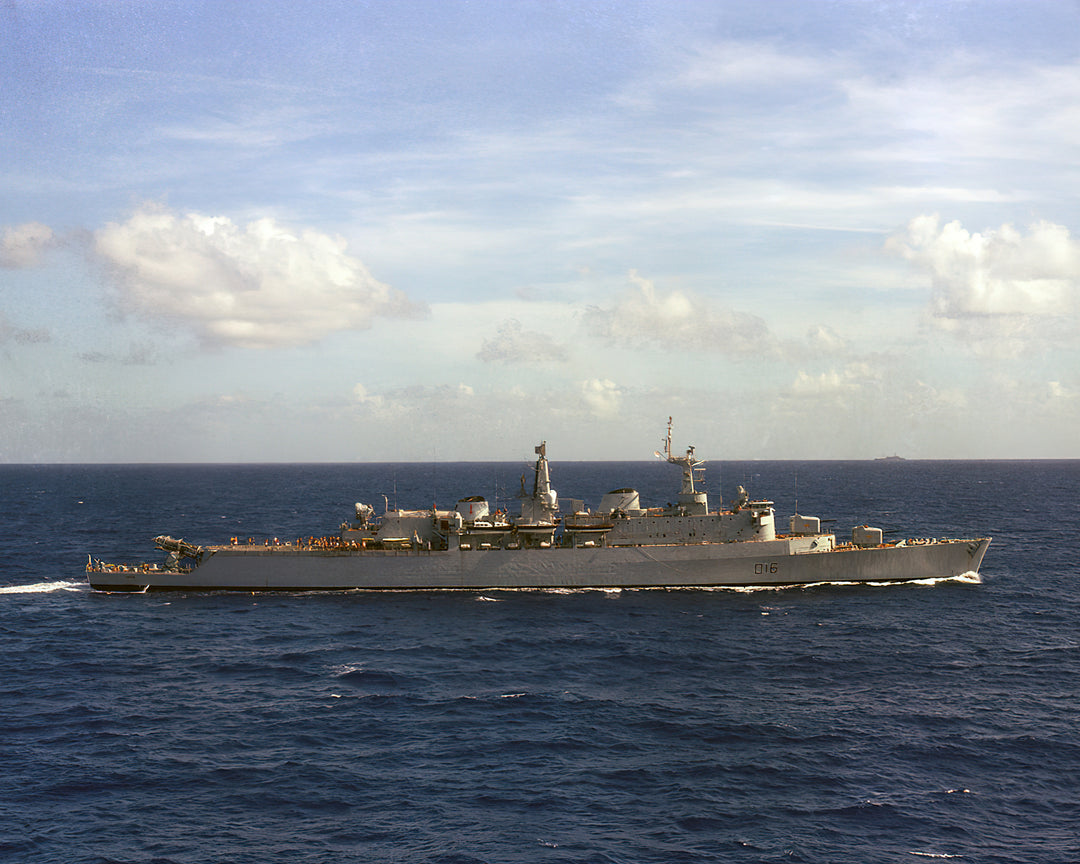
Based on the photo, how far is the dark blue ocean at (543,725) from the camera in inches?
894

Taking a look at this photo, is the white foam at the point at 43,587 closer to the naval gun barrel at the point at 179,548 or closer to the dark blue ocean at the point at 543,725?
the dark blue ocean at the point at 543,725

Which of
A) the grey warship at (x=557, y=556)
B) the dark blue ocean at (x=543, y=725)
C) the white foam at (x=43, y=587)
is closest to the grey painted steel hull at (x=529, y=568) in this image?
the grey warship at (x=557, y=556)

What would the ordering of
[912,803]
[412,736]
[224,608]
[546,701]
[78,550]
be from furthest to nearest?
[78,550], [224,608], [546,701], [412,736], [912,803]

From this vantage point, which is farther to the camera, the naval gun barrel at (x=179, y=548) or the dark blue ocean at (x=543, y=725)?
the naval gun barrel at (x=179, y=548)

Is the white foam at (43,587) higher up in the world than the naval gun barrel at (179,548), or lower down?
lower down

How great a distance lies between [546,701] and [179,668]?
62.1 feet

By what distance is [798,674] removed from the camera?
1457 inches

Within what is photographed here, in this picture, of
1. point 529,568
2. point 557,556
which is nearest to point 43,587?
point 529,568

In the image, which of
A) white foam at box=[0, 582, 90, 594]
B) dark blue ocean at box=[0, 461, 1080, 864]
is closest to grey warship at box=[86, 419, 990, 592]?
dark blue ocean at box=[0, 461, 1080, 864]

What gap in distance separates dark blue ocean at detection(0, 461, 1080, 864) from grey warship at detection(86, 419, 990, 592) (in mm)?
1513

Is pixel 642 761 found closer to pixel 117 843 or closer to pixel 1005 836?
pixel 1005 836

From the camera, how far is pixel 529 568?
5509 centimetres

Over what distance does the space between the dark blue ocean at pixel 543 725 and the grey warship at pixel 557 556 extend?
1513 mm

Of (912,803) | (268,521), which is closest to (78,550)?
(268,521)
